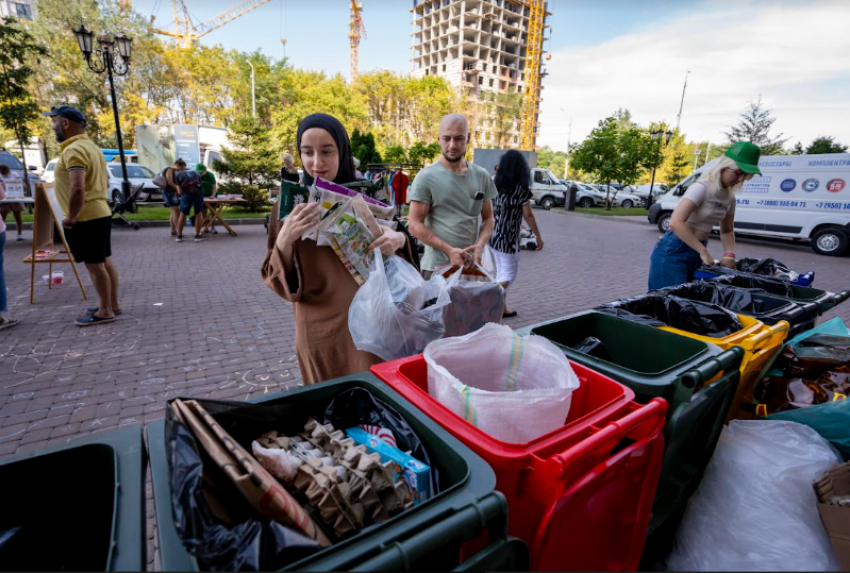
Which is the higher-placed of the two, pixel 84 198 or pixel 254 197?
pixel 84 198

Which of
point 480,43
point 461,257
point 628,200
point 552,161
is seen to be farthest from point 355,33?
point 461,257

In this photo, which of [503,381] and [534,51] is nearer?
[503,381]

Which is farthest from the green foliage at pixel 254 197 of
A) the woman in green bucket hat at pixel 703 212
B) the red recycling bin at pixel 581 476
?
the red recycling bin at pixel 581 476

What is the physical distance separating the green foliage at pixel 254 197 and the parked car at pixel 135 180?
4.42 metres

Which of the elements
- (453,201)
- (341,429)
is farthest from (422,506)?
(453,201)

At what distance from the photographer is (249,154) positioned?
54.7ft

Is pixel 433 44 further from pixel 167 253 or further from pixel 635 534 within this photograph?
pixel 635 534

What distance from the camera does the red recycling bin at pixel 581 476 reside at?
103cm

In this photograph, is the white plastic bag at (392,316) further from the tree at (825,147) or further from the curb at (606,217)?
the tree at (825,147)

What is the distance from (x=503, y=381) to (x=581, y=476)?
49cm

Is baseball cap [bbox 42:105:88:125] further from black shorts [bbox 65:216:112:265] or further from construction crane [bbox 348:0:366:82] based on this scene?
construction crane [bbox 348:0:366:82]

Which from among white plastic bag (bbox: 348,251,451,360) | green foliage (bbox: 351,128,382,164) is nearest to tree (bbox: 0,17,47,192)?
green foliage (bbox: 351,128,382,164)

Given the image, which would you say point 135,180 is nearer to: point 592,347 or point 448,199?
point 448,199

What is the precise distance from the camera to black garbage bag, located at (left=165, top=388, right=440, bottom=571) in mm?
765
